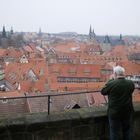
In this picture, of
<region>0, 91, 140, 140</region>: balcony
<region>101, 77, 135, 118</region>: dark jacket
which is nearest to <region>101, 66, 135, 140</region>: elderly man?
<region>101, 77, 135, 118</region>: dark jacket

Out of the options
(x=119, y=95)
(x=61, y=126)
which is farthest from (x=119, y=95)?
(x=61, y=126)

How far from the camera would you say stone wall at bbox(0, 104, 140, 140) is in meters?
4.21

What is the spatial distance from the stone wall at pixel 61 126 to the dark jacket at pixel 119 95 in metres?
0.59

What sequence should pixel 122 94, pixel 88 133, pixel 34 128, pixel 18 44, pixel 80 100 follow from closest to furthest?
pixel 122 94
pixel 34 128
pixel 88 133
pixel 80 100
pixel 18 44

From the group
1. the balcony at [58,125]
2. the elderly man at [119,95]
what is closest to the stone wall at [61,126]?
the balcony at [58,125]

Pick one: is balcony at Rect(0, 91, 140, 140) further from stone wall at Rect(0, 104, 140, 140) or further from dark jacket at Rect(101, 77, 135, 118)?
dark jacket at Rect(101, 77, 135, 118)

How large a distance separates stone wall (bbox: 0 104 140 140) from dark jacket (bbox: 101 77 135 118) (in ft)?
1.94

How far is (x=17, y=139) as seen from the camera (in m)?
4.25

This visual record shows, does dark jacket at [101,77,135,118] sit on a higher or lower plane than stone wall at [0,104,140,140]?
higher

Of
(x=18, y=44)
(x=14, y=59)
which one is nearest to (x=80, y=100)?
(x=14, y=59)

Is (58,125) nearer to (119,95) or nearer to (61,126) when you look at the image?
(61,126)

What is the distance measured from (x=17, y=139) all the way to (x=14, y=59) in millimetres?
57485

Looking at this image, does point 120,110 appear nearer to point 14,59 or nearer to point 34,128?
point 34,128

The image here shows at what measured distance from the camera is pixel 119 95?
4.04 meters
